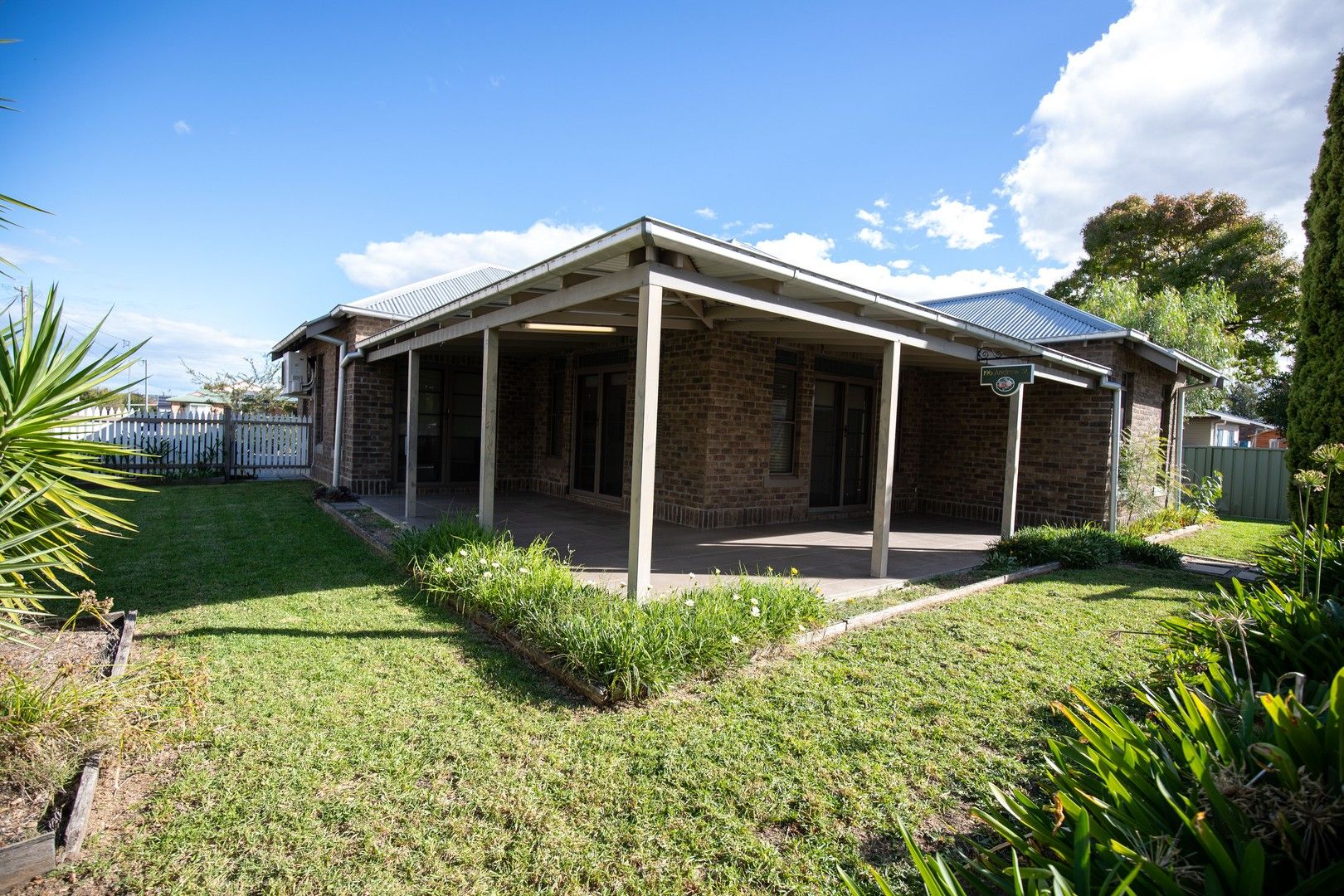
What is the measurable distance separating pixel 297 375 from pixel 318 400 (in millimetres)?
2136

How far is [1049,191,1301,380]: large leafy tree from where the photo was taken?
23250mm

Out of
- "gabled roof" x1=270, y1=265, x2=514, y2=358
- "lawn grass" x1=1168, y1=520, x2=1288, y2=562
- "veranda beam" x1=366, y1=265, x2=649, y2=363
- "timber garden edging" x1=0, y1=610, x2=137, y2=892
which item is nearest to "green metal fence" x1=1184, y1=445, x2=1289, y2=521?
"lawn grass" x1=1168, y1=520, x2=1288, y2=562

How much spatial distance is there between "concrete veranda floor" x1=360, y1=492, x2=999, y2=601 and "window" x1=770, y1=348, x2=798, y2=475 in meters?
0.95

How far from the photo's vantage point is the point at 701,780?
9.08 feet

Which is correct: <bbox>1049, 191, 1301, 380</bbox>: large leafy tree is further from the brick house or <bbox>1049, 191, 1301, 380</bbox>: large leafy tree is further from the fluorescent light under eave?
the fluorescent light under eave

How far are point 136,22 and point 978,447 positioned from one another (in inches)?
510

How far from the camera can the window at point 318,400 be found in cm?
1322

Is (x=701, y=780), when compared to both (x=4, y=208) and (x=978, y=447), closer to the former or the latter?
(x=4, y=208)

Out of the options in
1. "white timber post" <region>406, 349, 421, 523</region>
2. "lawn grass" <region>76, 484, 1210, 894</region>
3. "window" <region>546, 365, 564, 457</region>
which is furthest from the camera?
"window" <region>546, 365, 564, 457</region>

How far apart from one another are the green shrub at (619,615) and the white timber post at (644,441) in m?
0.28

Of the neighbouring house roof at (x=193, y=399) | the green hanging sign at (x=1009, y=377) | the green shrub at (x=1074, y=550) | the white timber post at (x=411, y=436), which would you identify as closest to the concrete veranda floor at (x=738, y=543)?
the white timber post at (x=411, y=436)

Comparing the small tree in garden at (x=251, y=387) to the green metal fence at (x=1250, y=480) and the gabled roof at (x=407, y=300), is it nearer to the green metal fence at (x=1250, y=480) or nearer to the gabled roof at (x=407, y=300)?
the gabled roof at (x=407, y=300)

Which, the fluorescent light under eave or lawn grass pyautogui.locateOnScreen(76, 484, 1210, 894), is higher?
the fluorescent light under eave

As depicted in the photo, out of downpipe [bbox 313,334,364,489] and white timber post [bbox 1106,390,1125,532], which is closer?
white timber post [bbox 1106,390,1125,532]
